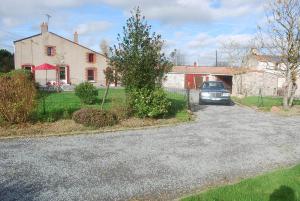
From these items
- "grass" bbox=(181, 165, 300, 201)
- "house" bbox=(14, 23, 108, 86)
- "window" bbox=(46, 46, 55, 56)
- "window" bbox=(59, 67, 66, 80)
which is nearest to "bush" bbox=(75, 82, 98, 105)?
"grass" bbox=(181, 165, 300, 201)

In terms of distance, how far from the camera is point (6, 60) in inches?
1737

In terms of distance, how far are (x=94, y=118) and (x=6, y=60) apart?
37496 mm

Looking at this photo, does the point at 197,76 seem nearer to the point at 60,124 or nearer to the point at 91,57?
the point at 91,57

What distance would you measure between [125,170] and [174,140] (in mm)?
3407

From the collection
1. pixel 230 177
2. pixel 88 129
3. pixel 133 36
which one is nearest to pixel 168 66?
pixel 133 36

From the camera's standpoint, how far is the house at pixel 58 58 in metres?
39.2

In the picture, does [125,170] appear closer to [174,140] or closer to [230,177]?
[230,177]

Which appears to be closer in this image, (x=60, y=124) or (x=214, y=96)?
(x=60, y=124)

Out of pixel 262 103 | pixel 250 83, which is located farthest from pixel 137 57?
pixel 250 83

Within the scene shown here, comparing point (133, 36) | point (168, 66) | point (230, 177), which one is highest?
point (133, 36)

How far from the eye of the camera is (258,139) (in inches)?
418

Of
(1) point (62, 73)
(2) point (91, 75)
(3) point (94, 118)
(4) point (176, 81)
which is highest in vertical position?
(1) point (62, 73)

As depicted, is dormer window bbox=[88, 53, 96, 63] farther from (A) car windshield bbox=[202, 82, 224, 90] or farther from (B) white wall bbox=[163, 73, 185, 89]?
(A) car windshield bbox=[202, 82, 224, 90]

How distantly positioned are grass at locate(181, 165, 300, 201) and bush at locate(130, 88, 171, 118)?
7126mm
